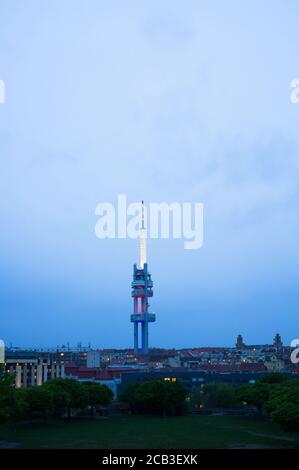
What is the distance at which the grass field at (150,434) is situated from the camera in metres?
35.1

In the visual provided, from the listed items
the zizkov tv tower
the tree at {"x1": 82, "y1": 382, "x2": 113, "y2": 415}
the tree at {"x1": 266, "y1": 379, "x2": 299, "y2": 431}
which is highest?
the zizkov tv tower

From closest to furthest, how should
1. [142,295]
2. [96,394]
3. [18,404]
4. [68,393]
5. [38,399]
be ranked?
[18,404], [38,399], [68,393], [96,394], [142,295]

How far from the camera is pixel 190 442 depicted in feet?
119

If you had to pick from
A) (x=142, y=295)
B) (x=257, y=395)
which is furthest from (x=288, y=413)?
(x=142, y=295)

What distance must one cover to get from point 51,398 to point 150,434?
11.7m

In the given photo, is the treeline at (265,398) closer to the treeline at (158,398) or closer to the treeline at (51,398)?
the treeline at (158,398)

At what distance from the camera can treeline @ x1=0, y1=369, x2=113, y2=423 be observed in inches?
1695

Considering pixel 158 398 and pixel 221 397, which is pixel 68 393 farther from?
pixel 221 397

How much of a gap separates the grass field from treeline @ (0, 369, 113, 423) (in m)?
1.58

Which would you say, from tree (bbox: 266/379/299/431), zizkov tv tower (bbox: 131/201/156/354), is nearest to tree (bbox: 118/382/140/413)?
tree (bbox: 266/379/299/431)

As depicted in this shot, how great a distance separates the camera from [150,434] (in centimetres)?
4059

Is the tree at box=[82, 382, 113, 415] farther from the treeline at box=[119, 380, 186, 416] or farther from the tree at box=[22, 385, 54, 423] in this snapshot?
the tree at box=[22, 385, 54, 423]
